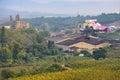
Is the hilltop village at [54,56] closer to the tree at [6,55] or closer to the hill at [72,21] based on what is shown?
the tree at [6,55]

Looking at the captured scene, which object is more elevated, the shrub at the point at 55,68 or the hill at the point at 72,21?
the shrub at the point at 55,68

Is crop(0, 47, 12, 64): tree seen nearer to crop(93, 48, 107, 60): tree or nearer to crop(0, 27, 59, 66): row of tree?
crop(0, 27, 59, 66): row of tree

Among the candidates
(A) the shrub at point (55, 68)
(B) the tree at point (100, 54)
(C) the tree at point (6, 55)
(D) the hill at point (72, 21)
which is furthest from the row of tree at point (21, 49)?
(D) the hill at point (72, 21)

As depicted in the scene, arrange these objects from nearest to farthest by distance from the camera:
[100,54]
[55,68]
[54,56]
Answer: [55,68] → [100,54] → [54,56]

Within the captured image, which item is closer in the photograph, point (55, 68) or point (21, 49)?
point (55, 68)

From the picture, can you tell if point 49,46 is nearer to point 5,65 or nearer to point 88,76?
point 5,65

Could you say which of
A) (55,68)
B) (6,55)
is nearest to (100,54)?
(6,55)

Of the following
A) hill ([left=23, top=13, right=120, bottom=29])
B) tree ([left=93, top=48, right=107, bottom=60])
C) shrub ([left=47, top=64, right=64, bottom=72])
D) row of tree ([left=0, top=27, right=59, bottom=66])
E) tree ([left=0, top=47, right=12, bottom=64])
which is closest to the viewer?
shrub ([left=47, top=64, right=64, bottom=72])

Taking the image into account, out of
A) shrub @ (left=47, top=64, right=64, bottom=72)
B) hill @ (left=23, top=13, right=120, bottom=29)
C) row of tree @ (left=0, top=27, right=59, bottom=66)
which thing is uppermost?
shrub @ (left=47, top=64, right=64, bottom=72)

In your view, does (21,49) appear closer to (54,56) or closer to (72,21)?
(54,56)

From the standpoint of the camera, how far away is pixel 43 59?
48.3 metres

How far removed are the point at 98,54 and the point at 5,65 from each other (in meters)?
10.9

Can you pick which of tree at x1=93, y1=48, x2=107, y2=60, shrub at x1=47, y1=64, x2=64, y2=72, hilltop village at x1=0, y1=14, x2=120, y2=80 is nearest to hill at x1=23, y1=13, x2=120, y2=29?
hilltop village at x1=0, y1=14, x2=120, y2=80

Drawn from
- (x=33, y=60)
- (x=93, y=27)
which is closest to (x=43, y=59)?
(x=33, y=60)
